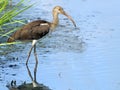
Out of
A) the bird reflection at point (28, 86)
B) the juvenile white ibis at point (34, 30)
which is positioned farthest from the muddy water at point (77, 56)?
Result: the juvenile white ibis at point (34, 30)

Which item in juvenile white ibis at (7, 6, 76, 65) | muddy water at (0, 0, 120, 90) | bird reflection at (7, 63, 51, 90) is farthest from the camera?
juvenile white ibis at (7, 6, 76, 65)

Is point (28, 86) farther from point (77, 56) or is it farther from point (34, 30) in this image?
point (77, 56)

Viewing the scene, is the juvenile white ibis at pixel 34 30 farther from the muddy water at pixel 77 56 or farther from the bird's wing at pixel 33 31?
the muddy water at pixel 77 56

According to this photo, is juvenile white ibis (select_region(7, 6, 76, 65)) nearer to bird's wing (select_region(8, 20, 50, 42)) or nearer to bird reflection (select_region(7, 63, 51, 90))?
bird's wing (select_region(8, 20, 50, 42))

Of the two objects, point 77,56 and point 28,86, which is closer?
point 28,86

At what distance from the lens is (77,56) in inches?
433

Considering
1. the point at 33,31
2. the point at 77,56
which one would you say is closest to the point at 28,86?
the point at 33,31

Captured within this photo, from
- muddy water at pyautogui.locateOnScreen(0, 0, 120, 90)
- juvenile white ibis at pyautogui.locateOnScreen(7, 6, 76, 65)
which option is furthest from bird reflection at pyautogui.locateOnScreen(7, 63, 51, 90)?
juvenile white ibis at pyautogui.locateOnScreen(7, 6, 76, 65)

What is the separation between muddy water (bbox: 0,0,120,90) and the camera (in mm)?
9039

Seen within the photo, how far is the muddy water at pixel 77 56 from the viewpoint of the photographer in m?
9.04

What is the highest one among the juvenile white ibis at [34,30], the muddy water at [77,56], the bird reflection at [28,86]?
the juvenile white ibis at [34,30]

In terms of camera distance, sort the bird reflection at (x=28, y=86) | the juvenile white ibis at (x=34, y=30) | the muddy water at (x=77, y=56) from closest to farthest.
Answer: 1. the bird reflection at (x=28, y=86)
2. the muddy water at (x=77, y=56)
3. the juvenile white ibis at (x=34, y=30)

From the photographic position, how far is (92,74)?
9.44 m

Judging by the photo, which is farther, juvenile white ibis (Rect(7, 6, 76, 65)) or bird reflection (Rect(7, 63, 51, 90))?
juvenile white ibis (Rect(7, 6, 76, 65))
